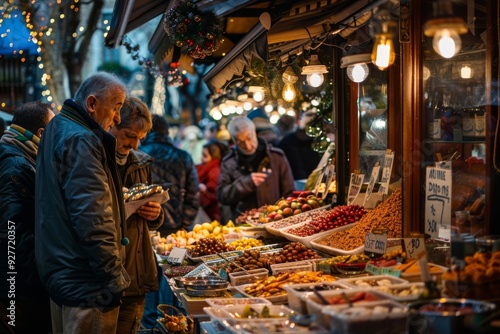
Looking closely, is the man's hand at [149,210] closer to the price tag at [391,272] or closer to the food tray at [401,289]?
the price tag at [391,272]

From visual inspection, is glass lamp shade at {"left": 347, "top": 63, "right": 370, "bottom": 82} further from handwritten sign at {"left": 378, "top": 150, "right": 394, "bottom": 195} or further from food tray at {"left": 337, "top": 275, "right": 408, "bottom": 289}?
food tray at {"left": 337, "top": 275, "right": 408, "bottom": 289}

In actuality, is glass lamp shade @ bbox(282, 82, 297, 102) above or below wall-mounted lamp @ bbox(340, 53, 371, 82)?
below

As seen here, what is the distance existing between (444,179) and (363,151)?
2425 mm

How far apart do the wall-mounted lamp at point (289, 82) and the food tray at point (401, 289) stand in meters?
3.73

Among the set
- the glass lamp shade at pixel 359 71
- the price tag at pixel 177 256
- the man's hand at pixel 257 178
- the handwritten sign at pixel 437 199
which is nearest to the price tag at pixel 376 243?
the handwritten sign at pixel 437 199

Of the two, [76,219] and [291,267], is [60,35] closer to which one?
[291,267]

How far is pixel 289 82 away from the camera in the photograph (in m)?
7.34

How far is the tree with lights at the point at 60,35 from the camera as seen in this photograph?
14.8m

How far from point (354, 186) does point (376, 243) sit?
2064 mm

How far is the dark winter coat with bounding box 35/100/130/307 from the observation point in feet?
14.7

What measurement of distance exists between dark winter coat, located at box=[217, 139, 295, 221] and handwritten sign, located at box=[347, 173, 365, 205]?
2.59 meters

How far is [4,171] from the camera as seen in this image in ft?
18.2

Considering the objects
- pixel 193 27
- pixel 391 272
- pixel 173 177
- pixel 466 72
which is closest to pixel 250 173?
pixel 173 177

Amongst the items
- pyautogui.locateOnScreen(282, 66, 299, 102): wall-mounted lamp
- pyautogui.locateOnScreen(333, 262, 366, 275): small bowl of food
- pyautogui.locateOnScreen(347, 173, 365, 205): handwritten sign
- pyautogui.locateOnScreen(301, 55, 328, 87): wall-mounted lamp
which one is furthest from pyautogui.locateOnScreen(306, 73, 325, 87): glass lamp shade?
pyautogui.locateOnScreen(333, 262, 366, 275): small bowl of food
